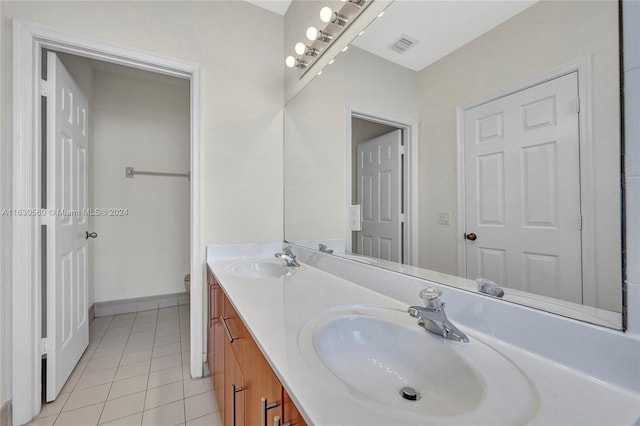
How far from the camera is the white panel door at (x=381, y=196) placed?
1031mm

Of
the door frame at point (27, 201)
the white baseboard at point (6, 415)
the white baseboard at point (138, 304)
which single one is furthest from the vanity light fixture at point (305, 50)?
the white baseboard at point (138, 304)

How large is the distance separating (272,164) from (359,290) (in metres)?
1.21

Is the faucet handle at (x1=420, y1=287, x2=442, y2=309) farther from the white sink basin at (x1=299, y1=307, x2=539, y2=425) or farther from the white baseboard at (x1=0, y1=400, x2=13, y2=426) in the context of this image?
the white baseboard at (x1=0, y1=400, x2=13, y2=426)

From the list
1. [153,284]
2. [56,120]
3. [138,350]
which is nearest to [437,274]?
[56,120]

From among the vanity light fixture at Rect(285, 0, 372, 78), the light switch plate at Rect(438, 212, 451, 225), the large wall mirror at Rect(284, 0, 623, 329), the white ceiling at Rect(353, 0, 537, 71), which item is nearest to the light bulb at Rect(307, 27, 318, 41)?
the vanity light fixture at Rect(285, 0, 372, 78)

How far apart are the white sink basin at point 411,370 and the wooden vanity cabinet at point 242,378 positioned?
0.10m

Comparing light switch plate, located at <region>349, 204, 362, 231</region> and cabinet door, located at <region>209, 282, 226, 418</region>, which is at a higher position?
light switch plate, located at <region>349, 204, 362, 231</region>

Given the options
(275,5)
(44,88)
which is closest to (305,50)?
(275,5)

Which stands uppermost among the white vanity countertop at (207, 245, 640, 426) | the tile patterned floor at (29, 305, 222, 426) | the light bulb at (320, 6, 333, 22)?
the light bulb at (320, 6, 333, 22)

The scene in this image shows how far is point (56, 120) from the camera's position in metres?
1.51

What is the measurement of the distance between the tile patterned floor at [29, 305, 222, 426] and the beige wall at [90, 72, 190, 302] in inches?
25.6

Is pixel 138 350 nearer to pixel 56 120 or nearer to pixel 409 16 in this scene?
pixel 56 120

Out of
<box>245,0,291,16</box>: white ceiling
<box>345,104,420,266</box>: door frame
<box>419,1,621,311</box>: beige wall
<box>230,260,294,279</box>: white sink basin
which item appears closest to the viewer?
<box>419,1,621,311</box>: beige wall

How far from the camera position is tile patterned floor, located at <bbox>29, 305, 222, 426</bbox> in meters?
1.35
